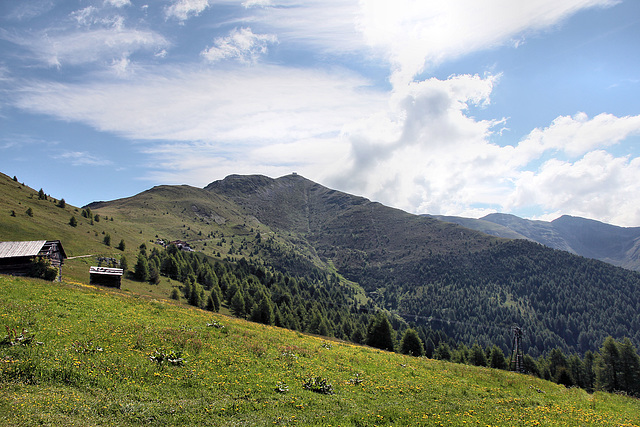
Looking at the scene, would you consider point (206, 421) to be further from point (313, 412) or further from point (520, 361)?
point (520, 361)

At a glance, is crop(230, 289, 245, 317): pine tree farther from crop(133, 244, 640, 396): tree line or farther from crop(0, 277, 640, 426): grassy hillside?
crop(0, 277, 640, 426): grassy hillside

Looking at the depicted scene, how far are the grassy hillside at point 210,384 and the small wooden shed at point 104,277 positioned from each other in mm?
42175

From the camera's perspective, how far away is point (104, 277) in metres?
65.8

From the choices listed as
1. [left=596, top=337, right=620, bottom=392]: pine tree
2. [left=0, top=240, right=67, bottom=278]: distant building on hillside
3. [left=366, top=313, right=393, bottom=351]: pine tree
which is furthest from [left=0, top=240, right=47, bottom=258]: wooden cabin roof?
[left=596, top=337, right=620, bottom=392]: pine tree

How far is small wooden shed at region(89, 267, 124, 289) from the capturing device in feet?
214

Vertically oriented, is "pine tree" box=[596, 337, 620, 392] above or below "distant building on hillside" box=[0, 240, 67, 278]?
below

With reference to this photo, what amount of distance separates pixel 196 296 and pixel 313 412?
79.5 m

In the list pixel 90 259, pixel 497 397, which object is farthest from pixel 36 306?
pixel 90 259

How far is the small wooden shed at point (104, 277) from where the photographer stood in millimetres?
65125

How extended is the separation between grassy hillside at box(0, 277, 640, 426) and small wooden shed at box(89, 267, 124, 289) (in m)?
42.2


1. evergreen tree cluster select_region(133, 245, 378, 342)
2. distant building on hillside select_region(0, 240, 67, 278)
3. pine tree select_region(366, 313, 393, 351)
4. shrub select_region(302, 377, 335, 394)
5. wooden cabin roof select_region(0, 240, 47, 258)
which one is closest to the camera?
shrub select_region(302, 377, 335, 394)

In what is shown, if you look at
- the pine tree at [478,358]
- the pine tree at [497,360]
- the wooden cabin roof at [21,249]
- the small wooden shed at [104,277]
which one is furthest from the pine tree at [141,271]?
the pine tree at [497,360]

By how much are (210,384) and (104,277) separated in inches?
2534

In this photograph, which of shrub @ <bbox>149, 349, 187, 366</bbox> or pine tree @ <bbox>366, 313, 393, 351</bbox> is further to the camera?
pine tree @ <bbox>366, 313, 393, 351</bbox>
